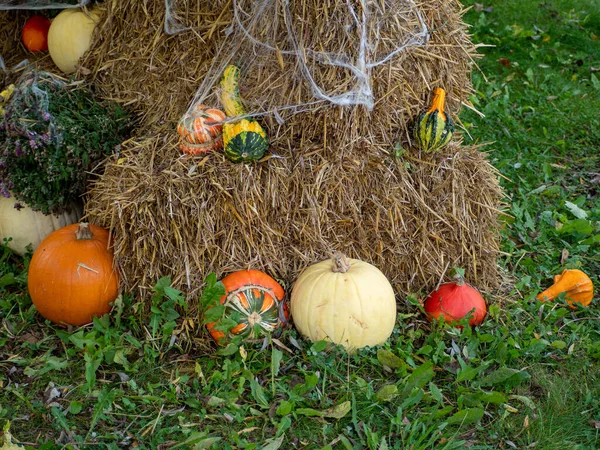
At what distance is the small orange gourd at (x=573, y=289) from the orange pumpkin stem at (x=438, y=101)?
1.22 m

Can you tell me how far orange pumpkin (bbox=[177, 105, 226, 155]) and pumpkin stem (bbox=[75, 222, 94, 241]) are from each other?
65cm

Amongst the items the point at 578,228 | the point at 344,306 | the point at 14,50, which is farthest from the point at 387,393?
the point at 14,50

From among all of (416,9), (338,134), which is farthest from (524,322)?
(416,9)

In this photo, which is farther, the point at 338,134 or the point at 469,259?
the point at 469,259

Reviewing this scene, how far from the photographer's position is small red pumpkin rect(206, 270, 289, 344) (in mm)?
3441

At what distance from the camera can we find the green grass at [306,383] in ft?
9.91

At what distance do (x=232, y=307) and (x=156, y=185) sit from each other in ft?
2.40

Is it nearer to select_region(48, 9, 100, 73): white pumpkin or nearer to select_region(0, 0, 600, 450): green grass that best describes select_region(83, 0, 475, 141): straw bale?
select_region(48, 9, 100, 73): white pumpkin

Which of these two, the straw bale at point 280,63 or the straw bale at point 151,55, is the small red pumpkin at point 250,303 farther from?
the straw bale at point 151,55

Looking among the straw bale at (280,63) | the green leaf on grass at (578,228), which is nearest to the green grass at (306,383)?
the green leaf on grass at (578,228)

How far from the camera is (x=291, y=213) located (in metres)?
3.63

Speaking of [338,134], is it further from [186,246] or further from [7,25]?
[7,25]

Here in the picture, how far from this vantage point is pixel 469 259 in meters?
4.00

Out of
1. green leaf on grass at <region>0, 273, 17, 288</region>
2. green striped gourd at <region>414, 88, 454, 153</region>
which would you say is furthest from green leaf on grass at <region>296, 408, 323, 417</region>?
green leaf on grass at <region>0, 273, 17, 288</region>
